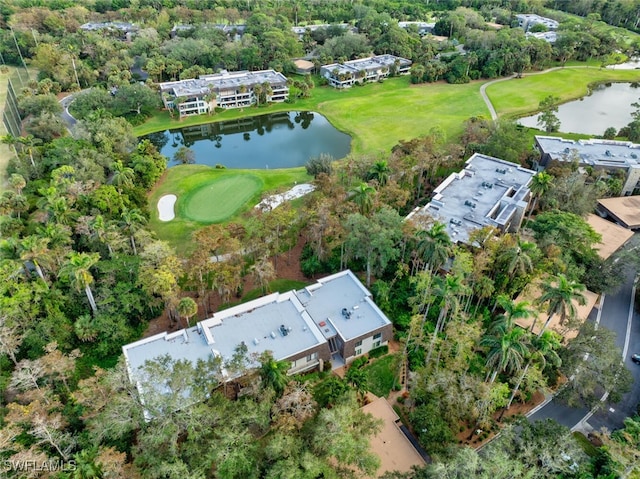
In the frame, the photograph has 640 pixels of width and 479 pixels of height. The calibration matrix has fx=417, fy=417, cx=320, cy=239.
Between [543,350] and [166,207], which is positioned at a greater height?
[543,350]

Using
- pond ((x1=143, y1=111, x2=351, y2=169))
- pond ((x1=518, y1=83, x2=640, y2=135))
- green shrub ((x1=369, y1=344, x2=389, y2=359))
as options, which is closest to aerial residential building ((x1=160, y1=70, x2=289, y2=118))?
pond ((x1=143, y1=111, x2=351, y2=169))

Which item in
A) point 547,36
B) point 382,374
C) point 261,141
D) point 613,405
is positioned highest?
point 547,36

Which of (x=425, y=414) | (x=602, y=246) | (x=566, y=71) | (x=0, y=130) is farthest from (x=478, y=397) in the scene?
(x=566, y=71)

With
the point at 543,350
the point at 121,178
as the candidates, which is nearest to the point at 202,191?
the point at 121,178

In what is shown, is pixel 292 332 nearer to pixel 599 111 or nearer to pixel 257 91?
pixel 257 91

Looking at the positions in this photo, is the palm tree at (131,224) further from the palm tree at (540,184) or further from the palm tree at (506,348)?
the palm tree at (540,184)

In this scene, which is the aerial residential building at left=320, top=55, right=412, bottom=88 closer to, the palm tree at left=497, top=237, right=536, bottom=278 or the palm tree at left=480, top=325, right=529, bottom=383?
the palm tree at left=497, top=237, right=536, bottom=278

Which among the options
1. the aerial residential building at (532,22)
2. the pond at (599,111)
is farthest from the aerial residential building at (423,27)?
the pond at (599,111)
